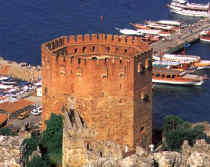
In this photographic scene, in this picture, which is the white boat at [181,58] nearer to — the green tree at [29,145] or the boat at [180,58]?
the boat at [180,58]

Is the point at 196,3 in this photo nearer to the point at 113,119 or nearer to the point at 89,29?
the point at 89,29

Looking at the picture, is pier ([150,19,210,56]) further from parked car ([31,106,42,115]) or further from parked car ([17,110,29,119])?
parked car ([17,110,29,119])

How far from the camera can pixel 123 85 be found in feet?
151

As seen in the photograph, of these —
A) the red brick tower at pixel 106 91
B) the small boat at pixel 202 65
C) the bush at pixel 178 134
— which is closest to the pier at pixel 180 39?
the small boat at pixel 202 65

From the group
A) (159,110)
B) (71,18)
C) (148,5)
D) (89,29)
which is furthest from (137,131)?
(148,5)

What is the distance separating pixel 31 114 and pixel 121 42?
26.8 meters

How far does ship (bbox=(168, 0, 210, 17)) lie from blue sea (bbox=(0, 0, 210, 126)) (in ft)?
5.81

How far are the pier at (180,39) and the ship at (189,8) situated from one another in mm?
7733

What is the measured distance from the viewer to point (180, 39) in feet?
410

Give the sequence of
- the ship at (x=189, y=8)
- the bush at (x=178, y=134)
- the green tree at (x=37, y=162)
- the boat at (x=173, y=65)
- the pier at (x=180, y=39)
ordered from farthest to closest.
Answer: the ship at (x=189, y=8), the pier at (x=180, y=39), the boat at (x=173, y=65), the bush at (x=178, y=134), the green tree at (x=37, y=162)

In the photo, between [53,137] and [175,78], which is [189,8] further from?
[53,137]

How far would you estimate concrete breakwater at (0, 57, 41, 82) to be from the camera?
9644cm

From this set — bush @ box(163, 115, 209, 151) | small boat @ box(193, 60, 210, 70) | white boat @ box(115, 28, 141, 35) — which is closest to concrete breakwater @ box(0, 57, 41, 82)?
small boat @ box(193, 60, 210, 70)

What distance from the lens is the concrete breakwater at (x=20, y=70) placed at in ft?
316
